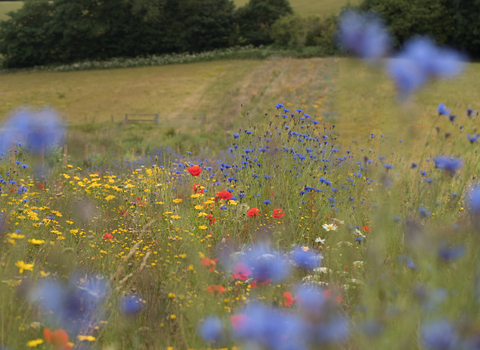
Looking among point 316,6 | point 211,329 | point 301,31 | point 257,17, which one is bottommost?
point 211,329

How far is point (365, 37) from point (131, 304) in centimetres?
172

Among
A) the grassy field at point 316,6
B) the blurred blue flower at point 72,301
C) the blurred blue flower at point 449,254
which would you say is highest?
the grassy field at point 316,6

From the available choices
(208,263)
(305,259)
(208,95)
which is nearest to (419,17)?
(208,95)

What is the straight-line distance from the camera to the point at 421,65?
1.57 metres

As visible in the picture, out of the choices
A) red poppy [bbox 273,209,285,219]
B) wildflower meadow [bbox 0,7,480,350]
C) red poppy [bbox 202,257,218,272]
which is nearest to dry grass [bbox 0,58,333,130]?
red poppy [bbox 273,209,285,219]

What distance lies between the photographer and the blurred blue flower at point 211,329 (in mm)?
1624

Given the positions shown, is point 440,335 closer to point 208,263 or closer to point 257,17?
point 208,263

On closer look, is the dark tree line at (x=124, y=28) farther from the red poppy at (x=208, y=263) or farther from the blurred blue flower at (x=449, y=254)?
the blurred blue flower at (x=449, y=254)

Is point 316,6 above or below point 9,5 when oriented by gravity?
below

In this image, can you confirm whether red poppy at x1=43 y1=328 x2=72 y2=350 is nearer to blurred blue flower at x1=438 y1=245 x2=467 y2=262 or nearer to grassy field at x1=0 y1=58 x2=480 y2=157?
blurred blue flower at x1=438 y1=245 x2=467 y2=262

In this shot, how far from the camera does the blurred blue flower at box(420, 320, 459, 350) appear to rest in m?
1.36

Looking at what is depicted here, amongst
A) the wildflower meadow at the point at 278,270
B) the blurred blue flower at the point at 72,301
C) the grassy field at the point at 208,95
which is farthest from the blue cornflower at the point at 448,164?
the grassy field at the point at 208,95

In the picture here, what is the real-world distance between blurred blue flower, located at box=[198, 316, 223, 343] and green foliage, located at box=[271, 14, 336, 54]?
3895 cm

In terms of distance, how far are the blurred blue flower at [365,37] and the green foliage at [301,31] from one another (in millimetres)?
38251
